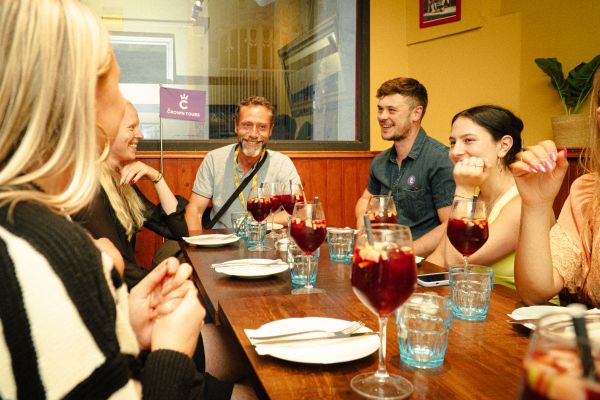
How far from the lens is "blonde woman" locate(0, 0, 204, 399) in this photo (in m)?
0.67

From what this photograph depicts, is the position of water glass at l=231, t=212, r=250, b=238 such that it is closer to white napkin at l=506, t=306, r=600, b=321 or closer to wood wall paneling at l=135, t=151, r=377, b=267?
white napkin at l=506, t=306, r=600, b=321

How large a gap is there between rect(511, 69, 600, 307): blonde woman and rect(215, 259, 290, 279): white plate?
27.1 inches

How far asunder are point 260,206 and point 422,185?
1.33m

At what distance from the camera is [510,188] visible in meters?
2.06

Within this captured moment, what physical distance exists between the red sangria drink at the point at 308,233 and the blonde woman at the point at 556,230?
557mm

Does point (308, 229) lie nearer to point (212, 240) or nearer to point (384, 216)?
point (384, 216)

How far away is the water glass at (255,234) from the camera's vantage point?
218 cm

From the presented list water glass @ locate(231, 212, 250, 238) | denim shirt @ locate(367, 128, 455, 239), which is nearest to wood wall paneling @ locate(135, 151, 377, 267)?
denim shirt @ locate(367, 128, 455, 239)

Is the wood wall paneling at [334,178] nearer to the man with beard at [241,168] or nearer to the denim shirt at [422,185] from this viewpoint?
the man with beard at [241,168]

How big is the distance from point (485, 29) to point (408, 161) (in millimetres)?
1672

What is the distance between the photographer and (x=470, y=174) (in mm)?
2127

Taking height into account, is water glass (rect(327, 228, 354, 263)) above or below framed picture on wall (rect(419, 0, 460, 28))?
below

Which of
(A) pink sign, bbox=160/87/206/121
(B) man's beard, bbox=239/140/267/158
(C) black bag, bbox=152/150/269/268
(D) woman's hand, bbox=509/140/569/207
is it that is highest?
(A) pink sign, bbox=160/87/206/121

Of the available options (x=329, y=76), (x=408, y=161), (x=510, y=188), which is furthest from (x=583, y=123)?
(x=329, y=76)
